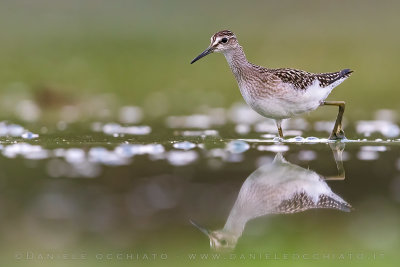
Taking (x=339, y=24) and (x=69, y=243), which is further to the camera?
(x=339, y=24)

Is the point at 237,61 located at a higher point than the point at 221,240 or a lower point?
higher

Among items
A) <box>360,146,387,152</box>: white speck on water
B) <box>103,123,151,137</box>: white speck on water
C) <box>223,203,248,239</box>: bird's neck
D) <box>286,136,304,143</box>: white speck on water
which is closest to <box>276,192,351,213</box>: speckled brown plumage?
<box>223,203,248,239</box>: bird's neck

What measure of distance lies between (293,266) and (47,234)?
7.04 ft

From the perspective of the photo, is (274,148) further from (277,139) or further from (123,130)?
(123,130)

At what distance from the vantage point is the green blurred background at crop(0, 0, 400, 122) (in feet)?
59.2

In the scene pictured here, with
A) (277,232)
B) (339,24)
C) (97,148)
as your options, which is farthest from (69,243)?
(339,24)

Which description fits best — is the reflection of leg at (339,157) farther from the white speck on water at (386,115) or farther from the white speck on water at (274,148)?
the white speck on water at (386,115)

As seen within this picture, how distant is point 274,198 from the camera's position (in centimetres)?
835

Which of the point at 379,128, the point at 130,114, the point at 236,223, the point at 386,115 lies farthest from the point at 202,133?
the point at 236,223

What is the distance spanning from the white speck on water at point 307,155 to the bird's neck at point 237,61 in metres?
1.72

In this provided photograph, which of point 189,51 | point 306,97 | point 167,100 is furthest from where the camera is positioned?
point 189,51

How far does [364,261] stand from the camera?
6.61m

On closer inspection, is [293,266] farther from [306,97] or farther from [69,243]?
[306,97]

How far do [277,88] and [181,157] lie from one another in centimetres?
190
